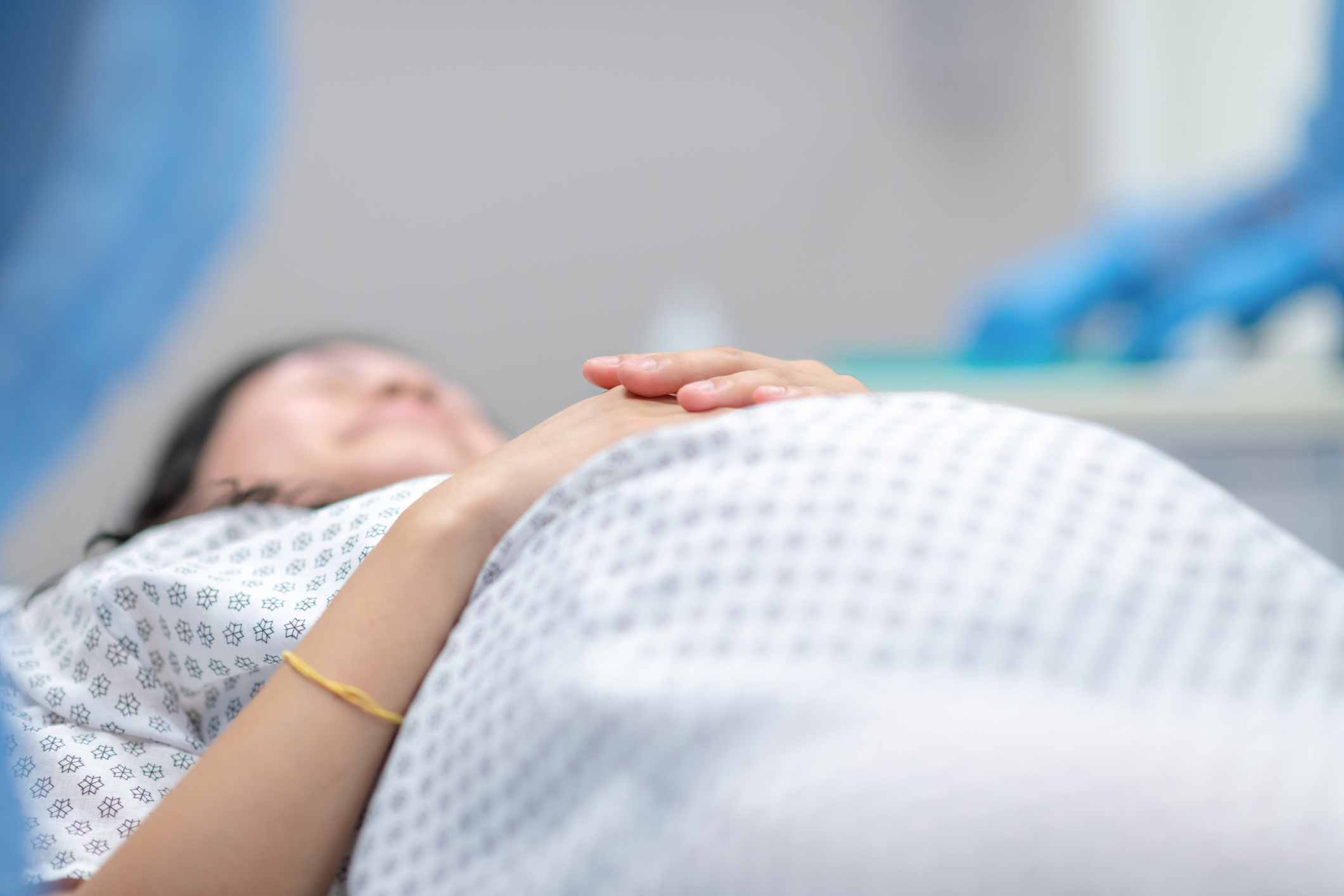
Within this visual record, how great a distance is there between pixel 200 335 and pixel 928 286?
64.4 inches

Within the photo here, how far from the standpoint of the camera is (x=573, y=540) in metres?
0.35

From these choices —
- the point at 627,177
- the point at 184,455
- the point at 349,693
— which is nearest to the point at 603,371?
the point at 349,693

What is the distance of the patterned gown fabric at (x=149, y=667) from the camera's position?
0.42 m

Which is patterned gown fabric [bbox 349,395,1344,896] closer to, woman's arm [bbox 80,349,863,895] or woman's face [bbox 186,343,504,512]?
woman's arm [bbox 80,349,863,895]

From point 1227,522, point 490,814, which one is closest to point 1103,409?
Result: point 1227,522

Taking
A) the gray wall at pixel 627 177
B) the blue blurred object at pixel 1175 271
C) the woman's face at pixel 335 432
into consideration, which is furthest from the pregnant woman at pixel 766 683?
the gray wall at pixel 627 177

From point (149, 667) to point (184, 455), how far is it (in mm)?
385

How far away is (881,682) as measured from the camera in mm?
285

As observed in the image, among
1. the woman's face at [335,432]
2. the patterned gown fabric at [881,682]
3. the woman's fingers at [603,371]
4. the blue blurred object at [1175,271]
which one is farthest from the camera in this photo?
the blue blurred object at [1175,271]

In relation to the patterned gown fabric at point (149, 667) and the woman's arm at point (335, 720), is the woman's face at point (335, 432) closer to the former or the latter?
the patterned gown fabric at point (149, 667)

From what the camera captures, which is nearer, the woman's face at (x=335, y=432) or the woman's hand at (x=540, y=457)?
the woman's hand at (x=540, y=457)

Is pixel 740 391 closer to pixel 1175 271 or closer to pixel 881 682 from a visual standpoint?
pixel 881 682

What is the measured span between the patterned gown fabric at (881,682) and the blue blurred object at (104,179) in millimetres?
182

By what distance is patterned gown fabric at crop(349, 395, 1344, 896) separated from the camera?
26 cm
